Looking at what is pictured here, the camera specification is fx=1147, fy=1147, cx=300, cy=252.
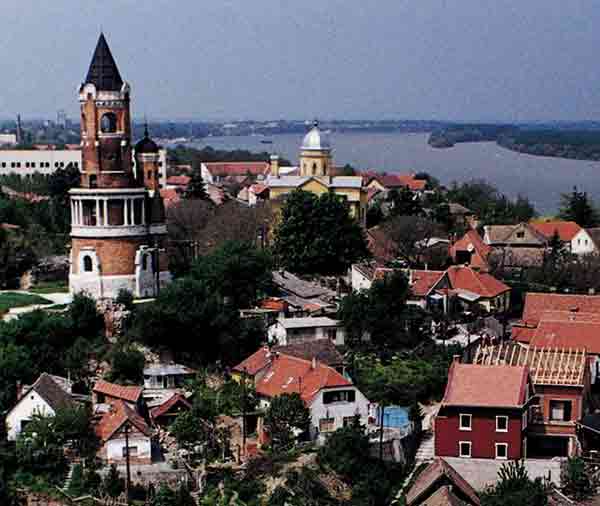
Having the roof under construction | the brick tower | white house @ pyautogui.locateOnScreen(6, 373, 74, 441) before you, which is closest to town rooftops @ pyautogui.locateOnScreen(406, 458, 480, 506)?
the roof under construction

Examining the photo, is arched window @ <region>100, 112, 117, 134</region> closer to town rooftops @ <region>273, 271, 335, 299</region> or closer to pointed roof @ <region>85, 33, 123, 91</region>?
pointed roof @ <region>85, 33, 123, 91</region>

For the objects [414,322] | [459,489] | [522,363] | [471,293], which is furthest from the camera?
[471,293]

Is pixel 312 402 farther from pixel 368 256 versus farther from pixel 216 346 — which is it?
pixel 368 256

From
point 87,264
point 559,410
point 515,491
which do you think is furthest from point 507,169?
point 515,491

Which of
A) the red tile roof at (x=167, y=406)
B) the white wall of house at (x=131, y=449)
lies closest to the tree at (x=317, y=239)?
the red tile roof at (x=167, y=406)

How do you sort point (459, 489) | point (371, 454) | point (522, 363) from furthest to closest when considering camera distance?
point (522, 363) < point (371, 454) < point (459, 489)

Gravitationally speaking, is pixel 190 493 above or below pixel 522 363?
below

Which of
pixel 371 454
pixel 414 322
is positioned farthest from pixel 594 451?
pixel 414 322
